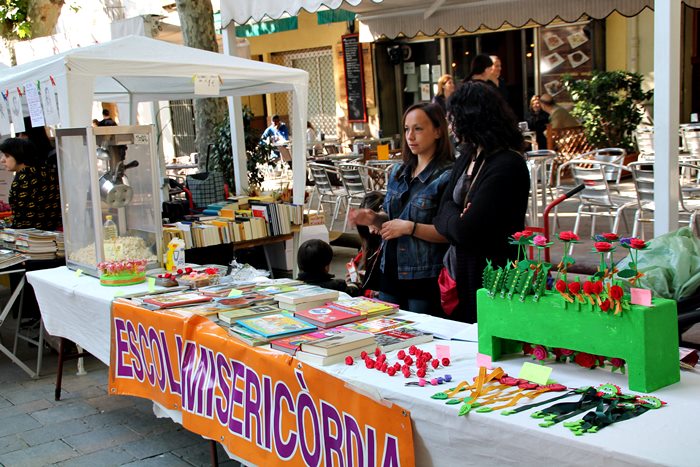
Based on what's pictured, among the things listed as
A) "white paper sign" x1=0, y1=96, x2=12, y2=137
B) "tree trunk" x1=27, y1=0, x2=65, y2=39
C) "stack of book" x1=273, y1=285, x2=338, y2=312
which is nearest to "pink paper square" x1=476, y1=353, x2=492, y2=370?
"stack of book" x1=273, y1=285, x2=338, y2=312

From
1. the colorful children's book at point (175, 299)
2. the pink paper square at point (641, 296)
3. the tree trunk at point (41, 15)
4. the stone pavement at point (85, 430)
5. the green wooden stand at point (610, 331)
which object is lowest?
the stone pavement at point (85, 430)

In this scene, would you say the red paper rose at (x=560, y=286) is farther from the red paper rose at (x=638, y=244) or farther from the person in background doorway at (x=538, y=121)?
the person in background doorway at (x=538, y=121)

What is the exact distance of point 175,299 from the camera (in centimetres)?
372

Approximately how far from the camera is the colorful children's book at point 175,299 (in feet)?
11.9

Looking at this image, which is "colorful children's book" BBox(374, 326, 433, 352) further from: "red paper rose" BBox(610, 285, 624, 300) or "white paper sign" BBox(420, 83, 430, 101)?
"white paper sign" BBox(420, 83, 430, 101)

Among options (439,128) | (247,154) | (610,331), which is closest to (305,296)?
(439,128)

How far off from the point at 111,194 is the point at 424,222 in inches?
79.3

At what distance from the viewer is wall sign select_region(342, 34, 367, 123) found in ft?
56.5

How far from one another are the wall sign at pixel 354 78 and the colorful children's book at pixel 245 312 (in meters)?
14.4

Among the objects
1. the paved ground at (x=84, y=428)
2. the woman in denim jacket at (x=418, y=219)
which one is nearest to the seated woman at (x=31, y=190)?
the paved ground at (x=84, y=428)

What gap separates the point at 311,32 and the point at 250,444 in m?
16.4

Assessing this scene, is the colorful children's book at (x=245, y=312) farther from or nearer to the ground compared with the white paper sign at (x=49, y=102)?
nearer to the ground

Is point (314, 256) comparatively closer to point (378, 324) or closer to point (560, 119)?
point (378, 324)

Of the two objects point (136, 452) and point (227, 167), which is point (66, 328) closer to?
point (136, 452)
